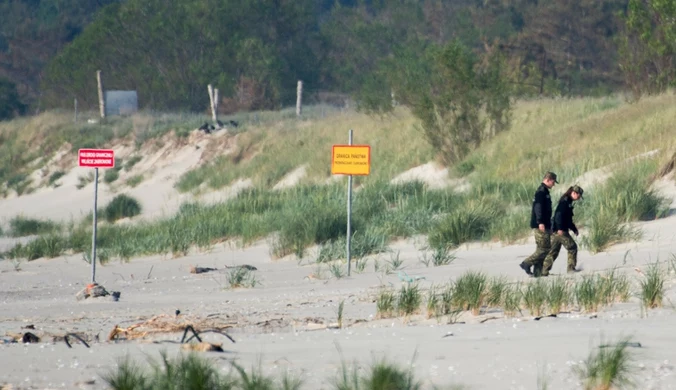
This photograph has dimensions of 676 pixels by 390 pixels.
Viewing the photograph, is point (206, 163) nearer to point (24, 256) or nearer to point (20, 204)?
point (20, 204)

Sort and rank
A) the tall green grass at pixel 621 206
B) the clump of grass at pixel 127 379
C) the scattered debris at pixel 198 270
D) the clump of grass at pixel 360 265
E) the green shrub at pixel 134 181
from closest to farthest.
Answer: the clump of grass at pixel 127 379, the tall green grass at pixel 621 206, the clump of grass at pixel 360 265, the scattered debris at pixel 198 270, the green shrub at pixel 134 181

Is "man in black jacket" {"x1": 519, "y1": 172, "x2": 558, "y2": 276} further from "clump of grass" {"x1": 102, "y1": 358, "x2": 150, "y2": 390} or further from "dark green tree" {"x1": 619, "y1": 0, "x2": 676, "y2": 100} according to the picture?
"dark green tree" {"x1": 619, "y1": 0, "x2": 676, "y2": 100}

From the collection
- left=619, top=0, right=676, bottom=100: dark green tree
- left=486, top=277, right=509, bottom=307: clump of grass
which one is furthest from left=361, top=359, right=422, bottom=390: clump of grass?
left=619, top=0, right=676, bottom=100: dark green tree

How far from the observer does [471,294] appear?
10508 millimetres

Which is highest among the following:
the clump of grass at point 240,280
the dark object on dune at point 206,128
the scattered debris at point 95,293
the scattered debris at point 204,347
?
the dark object on dune at point 206,128

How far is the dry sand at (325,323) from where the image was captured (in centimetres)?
748

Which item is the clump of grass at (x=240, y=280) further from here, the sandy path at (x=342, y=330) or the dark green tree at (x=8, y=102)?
the dark green tree at (x=8, y=102)

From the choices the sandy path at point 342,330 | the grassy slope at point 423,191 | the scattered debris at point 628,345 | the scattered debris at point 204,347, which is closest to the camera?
the scattered debris at point 628,345

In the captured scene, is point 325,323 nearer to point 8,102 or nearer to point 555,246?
point 555,246

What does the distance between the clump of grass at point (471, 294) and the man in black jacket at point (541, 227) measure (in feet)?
8.81

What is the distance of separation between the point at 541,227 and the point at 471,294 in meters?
3.29

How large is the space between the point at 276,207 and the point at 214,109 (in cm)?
1873

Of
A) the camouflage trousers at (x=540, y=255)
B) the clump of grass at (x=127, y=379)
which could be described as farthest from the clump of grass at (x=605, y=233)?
the clump of grass at (x=127, y=379)

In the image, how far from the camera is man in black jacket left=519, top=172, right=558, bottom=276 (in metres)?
13.4
